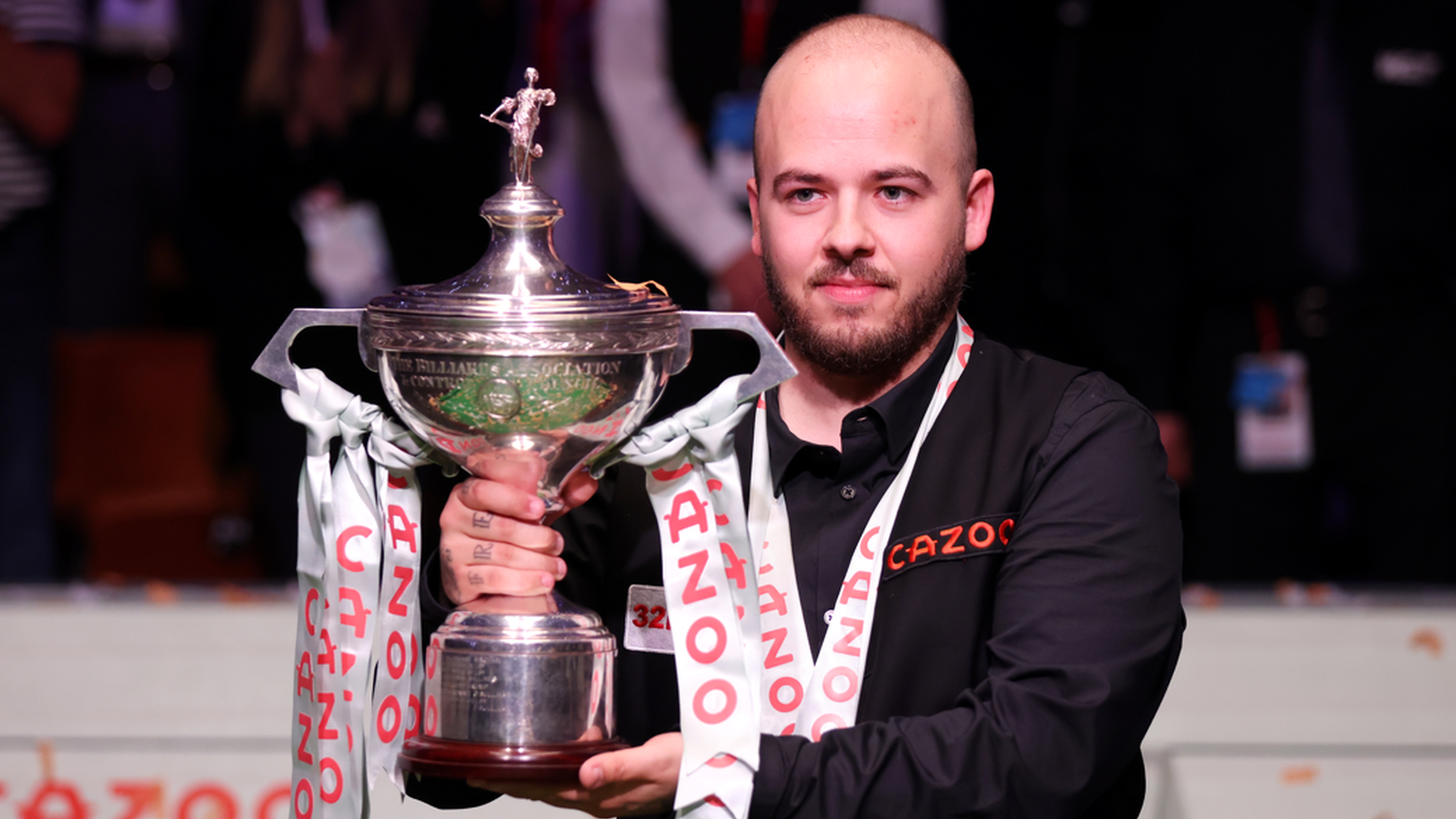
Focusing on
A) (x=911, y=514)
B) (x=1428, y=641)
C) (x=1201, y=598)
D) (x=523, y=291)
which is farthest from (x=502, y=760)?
(x=1428, y=641)

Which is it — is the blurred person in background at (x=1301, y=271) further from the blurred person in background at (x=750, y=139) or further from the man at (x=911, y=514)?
the man at (x=911, y=514)

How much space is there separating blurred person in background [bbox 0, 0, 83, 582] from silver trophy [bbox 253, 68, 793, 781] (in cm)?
278

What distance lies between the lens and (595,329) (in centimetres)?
153

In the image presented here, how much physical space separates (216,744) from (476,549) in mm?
1073

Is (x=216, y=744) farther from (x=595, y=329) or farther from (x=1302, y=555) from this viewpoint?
(x=1302, y=555)

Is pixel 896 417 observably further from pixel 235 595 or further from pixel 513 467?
pixel 235 595

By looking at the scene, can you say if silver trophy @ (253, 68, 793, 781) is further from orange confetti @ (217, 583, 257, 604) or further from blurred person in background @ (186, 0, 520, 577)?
blurred person in background @ (186, 0, 520, 577)

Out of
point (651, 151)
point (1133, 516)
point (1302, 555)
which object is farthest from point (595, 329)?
point (1302, 555)

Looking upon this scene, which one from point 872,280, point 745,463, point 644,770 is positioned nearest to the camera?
point 644,770

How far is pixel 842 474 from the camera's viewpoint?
6.04 ft

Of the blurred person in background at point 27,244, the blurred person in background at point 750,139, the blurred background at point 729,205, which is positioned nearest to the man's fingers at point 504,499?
the blurred background at point 729,205

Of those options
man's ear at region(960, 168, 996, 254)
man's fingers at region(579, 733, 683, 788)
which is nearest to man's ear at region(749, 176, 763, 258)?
man's ear at region(960, 168, 996, 254)

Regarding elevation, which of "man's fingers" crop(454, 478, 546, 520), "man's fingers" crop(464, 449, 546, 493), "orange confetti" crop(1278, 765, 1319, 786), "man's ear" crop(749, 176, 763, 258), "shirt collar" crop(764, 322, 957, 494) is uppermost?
"man's ear" crop(749, 176, 763, 258)

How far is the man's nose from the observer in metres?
1.70
